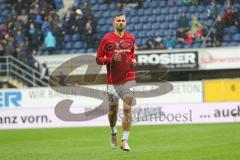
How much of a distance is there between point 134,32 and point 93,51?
2269mm

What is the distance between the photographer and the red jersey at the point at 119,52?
515 inches

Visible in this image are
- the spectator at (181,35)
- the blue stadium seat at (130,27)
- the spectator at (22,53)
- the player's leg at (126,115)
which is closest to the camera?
the player's leg at (126,115)

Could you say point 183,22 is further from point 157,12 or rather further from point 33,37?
point 33,37

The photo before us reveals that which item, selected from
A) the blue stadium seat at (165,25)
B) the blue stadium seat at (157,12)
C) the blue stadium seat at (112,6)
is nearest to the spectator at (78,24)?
the blue stadium seat at (112,6)

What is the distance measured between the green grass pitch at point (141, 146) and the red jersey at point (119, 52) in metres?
1.51

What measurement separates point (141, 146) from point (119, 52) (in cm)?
241

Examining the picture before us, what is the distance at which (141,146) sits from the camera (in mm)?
14336

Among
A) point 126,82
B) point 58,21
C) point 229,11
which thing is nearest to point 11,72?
point 58,21

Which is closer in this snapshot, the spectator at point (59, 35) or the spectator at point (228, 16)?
the spectator at point (228, 16)

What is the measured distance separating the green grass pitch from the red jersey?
151cm

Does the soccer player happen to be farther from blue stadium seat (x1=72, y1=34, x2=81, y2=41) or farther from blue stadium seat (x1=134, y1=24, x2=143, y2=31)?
blue stadium seat (x1=72, y1=34, x2=81, y2=41)

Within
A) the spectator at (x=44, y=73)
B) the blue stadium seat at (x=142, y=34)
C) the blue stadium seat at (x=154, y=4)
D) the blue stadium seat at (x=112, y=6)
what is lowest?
the spectator at (x=44, y=73)

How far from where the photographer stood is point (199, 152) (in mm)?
12414

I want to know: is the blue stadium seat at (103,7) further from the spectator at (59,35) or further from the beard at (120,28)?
the beard at (120,28)
